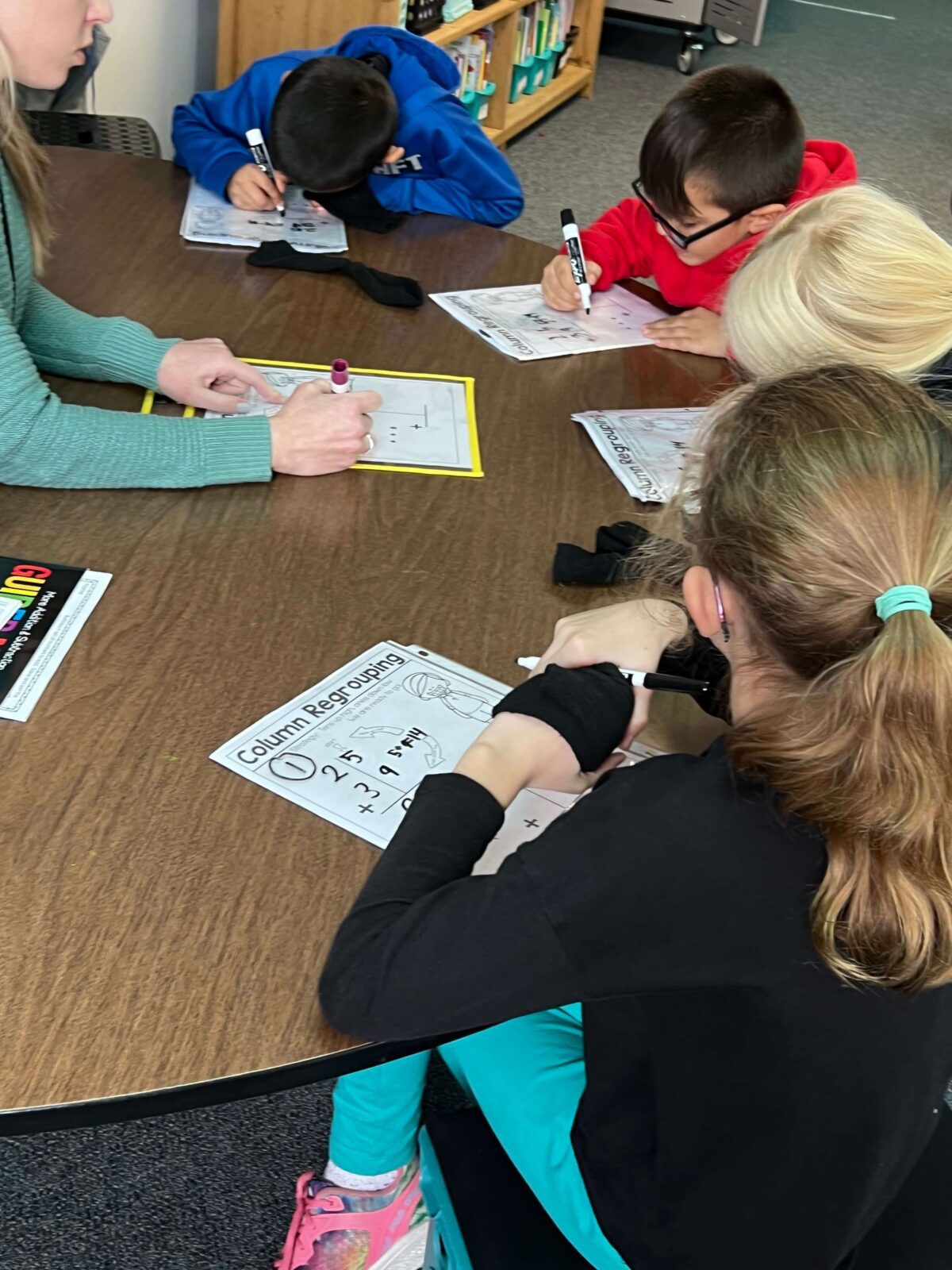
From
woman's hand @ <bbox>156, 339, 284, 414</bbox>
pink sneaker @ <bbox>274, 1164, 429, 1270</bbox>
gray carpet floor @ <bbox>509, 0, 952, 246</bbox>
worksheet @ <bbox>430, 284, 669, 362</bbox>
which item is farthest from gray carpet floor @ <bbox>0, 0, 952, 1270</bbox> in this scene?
worksheet @ <bbox>430, 284, 669, 362</bbox>

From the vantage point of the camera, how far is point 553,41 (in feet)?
15.0

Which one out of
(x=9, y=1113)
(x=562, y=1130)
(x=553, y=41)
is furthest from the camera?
(x=553, y=41)

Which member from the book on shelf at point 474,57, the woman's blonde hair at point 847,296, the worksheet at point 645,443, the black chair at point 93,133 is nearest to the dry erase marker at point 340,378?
the worksheet at point 645,443

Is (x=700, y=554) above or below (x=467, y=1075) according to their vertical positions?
above

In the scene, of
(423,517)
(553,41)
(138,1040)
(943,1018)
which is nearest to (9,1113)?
(138,1040)

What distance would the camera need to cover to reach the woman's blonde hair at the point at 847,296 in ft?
3.96

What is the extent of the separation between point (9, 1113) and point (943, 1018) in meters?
0.57

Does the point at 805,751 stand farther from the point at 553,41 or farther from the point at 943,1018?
the point at 553,41

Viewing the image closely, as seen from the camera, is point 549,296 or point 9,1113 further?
point 549,296

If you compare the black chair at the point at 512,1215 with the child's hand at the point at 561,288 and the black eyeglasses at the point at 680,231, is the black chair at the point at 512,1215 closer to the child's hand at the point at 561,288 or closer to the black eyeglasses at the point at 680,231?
the child's hand at the point at 561,288

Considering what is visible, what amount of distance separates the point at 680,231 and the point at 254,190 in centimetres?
62

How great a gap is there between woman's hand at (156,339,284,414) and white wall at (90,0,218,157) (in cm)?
176

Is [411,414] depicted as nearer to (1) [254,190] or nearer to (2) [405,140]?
(1) [254,190]

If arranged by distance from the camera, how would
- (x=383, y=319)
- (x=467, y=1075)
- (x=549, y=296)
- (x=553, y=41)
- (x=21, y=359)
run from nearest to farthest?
(x=467, y=1075) → (x=21, y=359) → (x=383, y=319) → (x=549, y=296) → (x=553, y=41)
